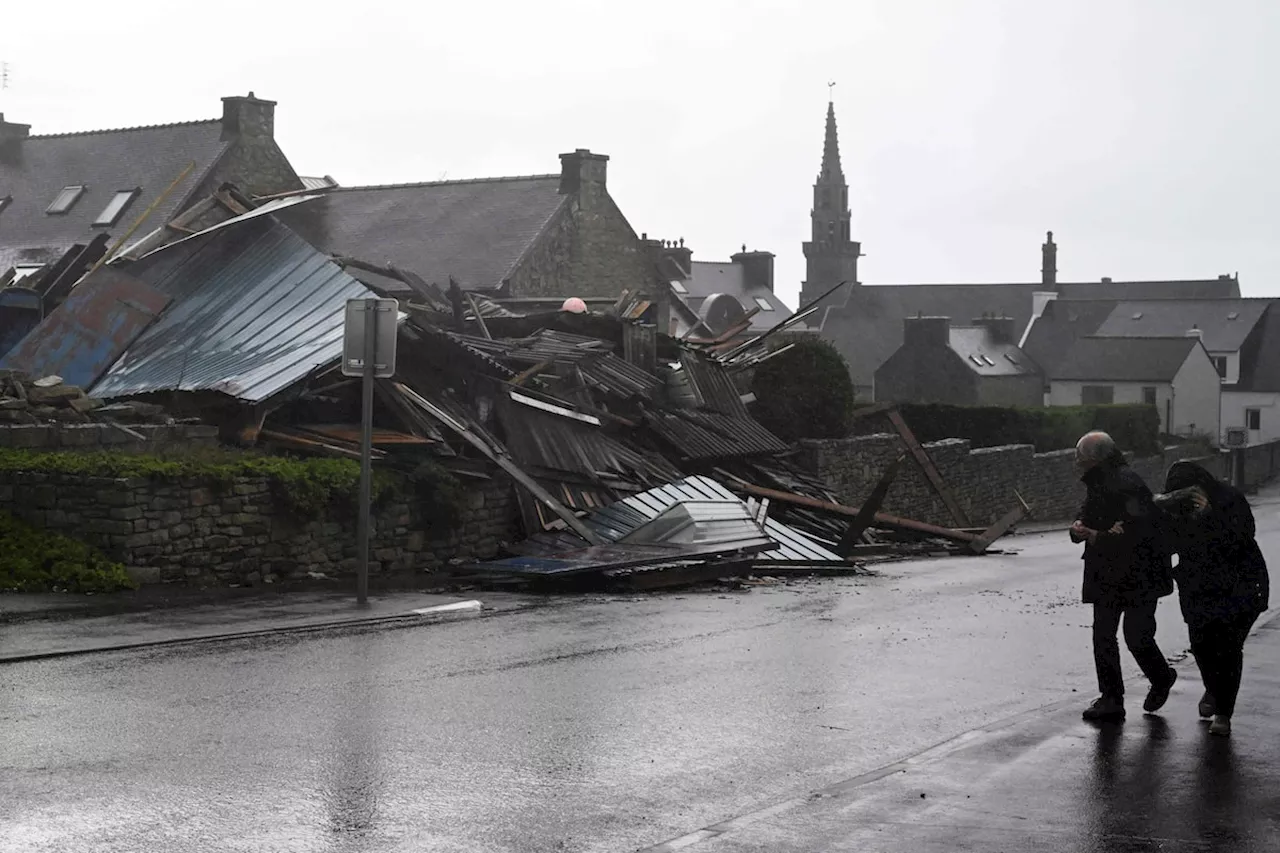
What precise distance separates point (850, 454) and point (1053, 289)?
297 ft

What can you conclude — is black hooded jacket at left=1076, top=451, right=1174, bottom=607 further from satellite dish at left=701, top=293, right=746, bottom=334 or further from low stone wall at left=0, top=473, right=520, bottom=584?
satellite dish at left=701, top=293, right=746, bottom=334

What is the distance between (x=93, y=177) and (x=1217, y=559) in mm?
39199

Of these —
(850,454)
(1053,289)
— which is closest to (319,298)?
(850,454)

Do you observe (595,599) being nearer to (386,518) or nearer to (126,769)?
(386,518)

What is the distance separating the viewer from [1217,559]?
974 centimetres

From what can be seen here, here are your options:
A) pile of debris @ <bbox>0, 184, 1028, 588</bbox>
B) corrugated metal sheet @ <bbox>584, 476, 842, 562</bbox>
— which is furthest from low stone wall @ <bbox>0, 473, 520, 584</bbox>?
corrugated metal sheet @ <bbox>584, 476, 842, 562</bbox>

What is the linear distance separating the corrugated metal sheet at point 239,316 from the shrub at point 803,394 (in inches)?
437

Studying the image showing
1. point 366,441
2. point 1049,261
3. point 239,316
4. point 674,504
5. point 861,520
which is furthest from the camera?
point 1049,261

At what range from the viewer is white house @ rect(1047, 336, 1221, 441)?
73625mm

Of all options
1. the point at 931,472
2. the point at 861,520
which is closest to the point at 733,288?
the point at 931,472

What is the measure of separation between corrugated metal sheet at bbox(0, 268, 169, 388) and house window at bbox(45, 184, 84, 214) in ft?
63.3

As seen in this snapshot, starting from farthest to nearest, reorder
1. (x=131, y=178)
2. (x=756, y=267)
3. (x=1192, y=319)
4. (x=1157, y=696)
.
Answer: (x=756, y=267) < (x=1192, y=319) < (x=131, y=178) < (x=1157, y=696)

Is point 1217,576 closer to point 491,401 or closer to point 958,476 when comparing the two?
point 491,401

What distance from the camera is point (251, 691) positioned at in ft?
34.5
